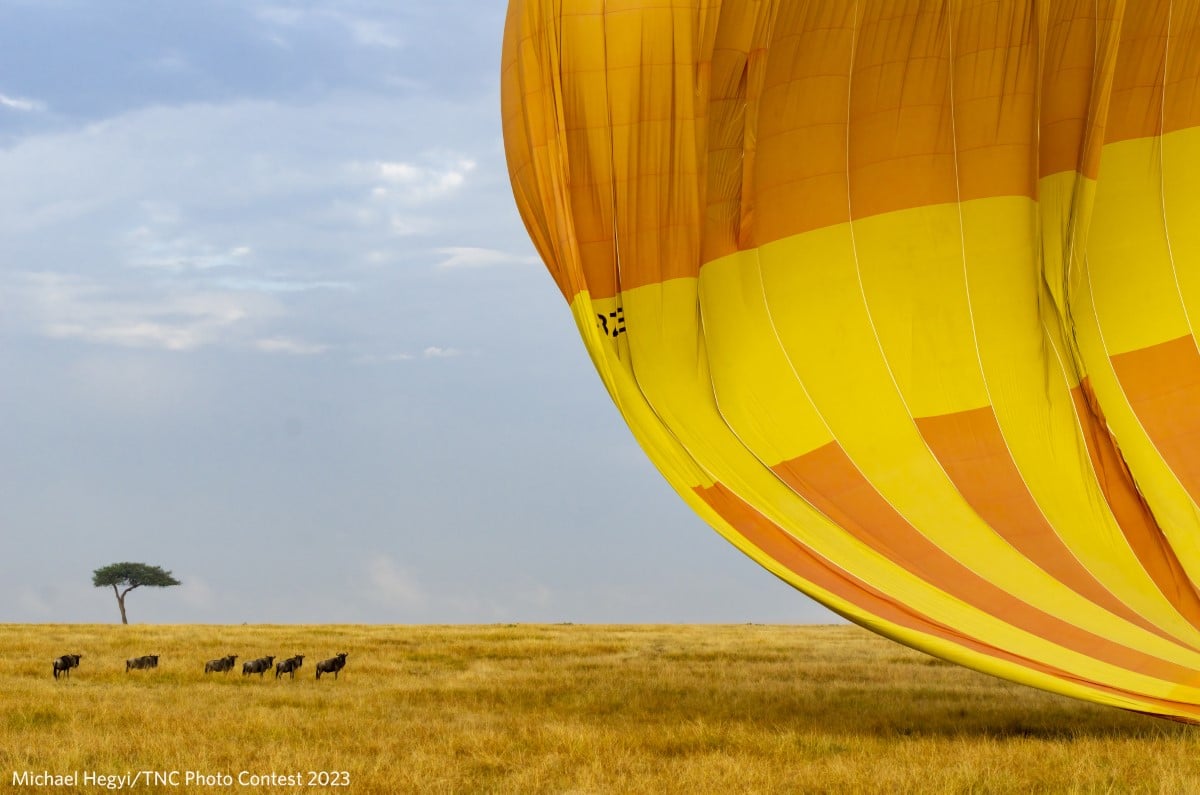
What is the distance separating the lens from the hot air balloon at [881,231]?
14.8 metres

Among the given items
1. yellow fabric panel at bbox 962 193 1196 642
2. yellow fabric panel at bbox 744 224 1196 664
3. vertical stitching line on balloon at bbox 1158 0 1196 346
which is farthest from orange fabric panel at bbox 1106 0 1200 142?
yellow fabric panel at bbox 744 224 1196 664

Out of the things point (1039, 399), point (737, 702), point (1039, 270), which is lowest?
point (737, 702)

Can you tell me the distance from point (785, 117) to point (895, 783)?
8.85 meters

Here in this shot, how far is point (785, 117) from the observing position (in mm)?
15984

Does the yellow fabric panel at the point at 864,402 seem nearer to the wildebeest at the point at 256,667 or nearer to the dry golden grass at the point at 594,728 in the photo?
the dry golden grass at the point at 594,728

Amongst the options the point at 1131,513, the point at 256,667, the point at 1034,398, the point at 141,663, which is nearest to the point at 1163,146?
the point at 1034,398

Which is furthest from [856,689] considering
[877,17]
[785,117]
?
[877,17]

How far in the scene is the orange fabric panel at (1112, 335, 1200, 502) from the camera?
14.4 meters

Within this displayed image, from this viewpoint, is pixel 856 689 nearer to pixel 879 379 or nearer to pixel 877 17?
pixel 879 379

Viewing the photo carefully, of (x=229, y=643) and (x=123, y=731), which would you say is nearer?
(x=123, y=731)

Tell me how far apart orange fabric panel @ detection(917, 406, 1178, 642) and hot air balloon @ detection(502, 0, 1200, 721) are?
5 cm

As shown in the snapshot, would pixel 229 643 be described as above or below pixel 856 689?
above

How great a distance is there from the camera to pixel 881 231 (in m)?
15.9

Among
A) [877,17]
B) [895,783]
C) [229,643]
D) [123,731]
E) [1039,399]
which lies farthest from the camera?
[229,643]
